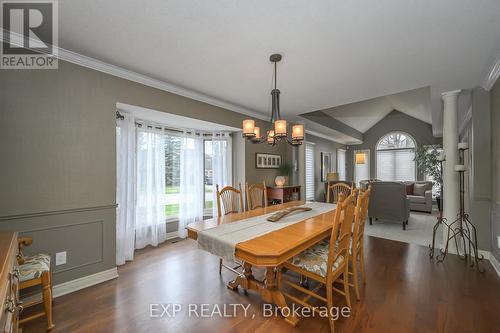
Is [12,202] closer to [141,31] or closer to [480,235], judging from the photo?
[141,31]

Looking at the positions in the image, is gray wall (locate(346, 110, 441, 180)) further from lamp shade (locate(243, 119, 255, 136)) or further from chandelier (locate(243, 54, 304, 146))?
lamp shade (locate(243, 119, 255, 136))

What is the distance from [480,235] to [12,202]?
5504mm

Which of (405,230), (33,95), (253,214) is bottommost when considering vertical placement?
(405,230)

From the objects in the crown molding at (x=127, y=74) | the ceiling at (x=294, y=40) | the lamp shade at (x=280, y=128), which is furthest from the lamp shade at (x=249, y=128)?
the crown molding at (x=127, y=74)

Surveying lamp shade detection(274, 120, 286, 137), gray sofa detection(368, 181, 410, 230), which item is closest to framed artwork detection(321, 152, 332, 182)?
gray sofa detection(368, 181, 410, 230)

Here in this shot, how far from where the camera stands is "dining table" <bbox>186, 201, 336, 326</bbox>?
1.46 metres

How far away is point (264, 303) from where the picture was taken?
6.64ft

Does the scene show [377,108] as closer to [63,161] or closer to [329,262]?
[329,262]

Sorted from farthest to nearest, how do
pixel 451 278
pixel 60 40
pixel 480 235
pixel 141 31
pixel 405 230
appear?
pixel 405 230 → pixel 480 235 → pixel 451 278 → pixel 60 40 → pixel 141 31

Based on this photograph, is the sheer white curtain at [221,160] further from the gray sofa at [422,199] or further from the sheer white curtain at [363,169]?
the sheer white curtain at [363,169]

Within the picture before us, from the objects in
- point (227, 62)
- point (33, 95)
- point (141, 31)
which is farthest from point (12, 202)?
point (227, 62)

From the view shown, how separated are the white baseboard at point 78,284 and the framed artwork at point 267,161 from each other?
9.66 ft

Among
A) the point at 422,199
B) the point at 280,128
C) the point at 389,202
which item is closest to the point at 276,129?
the point at 280,128

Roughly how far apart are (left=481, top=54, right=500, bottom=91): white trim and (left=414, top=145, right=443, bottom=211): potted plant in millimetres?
4859
